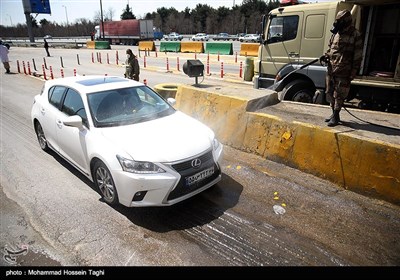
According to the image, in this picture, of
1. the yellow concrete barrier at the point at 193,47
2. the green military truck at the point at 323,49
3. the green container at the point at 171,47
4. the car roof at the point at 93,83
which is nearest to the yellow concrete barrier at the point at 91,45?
the green container at the point at 171,47

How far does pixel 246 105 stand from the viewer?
5695mm

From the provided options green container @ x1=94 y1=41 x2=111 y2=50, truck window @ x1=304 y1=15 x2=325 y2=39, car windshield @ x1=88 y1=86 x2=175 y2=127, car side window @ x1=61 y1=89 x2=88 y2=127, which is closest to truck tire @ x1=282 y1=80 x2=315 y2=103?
truck window @ x1=304 y1=15 x2=325 y2=39

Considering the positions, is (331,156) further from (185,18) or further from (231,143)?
(185,18)

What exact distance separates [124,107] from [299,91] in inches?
214

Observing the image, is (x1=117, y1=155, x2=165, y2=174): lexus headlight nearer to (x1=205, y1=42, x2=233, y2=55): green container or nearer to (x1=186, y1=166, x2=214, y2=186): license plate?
(x1=186, y1=166, x2=214, y2=186): license plate

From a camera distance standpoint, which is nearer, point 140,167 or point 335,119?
point 140,167

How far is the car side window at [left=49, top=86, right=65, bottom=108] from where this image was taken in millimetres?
5023

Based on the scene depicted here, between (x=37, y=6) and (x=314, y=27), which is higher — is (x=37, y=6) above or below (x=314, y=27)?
above

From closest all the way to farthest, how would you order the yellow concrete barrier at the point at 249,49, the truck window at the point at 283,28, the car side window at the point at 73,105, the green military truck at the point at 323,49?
the car side window at the point at 73,105, the green military truck at the point at 323,49, the truck window at the point at 283,28, the yellow concrete barrier at the point at 249,49

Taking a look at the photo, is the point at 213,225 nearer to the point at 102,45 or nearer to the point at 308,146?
the point at 308,146

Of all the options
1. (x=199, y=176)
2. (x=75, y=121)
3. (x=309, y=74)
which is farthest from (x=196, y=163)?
(x=309, y=74)

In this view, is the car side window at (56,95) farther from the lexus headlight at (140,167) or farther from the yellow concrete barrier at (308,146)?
the yellow concrete barrier at (308,146)

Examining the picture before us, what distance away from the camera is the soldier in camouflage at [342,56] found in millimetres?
4410

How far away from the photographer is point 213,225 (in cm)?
358
